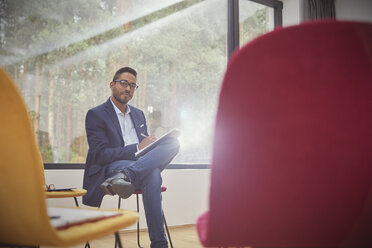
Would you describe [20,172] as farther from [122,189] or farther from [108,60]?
[108,60]

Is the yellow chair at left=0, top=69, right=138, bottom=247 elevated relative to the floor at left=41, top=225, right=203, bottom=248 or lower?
elevated

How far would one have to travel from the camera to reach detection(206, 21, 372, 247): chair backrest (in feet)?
2.44

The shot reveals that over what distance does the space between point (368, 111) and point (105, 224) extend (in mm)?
669

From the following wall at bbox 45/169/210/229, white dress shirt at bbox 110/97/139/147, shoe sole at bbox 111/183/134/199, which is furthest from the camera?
wall at bbox 45/169/210/229

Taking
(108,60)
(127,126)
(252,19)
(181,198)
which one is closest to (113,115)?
(127,126)

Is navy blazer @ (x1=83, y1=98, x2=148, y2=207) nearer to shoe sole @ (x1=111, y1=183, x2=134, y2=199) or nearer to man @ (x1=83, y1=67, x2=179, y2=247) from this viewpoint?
man @ (x1=83, y1=67, x2=179, y2=247)

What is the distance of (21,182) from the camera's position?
0.86 m

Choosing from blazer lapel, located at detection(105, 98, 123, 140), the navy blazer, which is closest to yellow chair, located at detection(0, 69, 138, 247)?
the navy blazer

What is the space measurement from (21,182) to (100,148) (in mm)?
1615

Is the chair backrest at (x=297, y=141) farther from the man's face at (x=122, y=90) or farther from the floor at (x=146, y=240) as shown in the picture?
the floor at (x=146, y=240)

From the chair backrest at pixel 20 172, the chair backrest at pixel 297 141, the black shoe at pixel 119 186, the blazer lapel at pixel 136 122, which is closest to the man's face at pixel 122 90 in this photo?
the blazer lapel at pixel 136 122

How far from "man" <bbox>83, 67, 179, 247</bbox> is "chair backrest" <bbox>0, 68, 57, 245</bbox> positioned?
1.25 meters

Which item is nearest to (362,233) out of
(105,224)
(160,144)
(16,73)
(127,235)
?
(105,224)

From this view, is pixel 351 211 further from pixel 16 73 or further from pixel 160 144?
pixel 16 73
